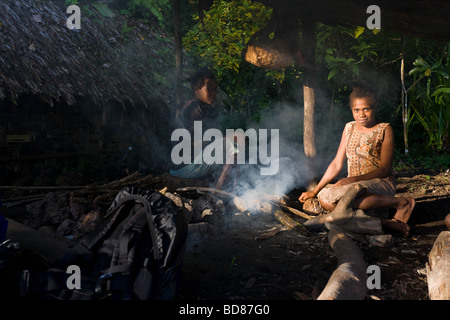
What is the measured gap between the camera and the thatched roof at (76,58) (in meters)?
5.98

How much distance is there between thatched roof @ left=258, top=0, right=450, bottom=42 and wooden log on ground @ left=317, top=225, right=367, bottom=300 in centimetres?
179

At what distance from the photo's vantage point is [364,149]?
423cm

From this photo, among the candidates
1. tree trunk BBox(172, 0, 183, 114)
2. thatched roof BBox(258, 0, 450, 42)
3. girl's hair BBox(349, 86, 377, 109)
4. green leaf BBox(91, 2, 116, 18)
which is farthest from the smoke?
green leaf BBox(91, 2, 116, 18)

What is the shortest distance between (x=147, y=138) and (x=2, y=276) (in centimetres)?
725

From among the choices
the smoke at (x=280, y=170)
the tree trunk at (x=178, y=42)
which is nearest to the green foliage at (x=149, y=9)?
the smoke at (x=280, y=170)

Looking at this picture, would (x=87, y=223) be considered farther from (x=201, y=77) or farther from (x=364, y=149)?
(x=364, y=149)

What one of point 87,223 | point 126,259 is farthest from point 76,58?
point 126,259

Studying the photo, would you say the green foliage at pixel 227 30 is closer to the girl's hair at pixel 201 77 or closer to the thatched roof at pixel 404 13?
the girl's hair at pixel 201 77

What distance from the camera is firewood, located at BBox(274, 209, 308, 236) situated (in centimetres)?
413

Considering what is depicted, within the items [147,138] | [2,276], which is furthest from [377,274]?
[147,138]

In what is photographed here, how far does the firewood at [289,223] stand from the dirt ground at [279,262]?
0.23ft

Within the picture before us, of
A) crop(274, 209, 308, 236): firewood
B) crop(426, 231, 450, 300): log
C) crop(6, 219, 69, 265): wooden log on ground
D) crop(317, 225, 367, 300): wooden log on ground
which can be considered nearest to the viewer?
crop(317, 225, 367, 300): wooden log on ground

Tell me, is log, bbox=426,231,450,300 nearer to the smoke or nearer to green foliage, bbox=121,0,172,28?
the smoke
